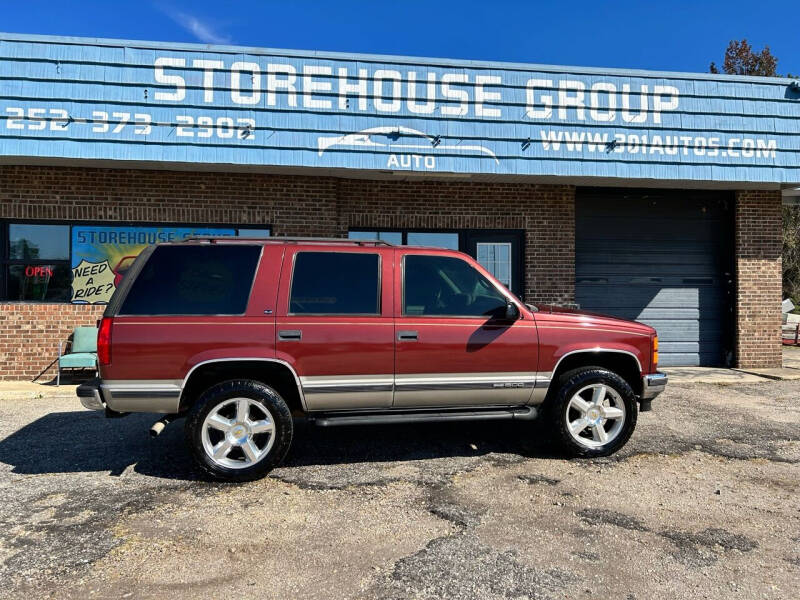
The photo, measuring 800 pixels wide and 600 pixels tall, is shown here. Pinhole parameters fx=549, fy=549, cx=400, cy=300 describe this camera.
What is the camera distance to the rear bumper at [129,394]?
4.08 metres

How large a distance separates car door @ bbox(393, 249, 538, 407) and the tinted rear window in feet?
4.12

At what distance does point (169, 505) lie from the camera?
12.5ft

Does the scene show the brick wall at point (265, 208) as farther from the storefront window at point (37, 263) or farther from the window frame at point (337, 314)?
the window frame at point (337, 314)

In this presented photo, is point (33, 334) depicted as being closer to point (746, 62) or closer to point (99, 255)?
point (99, 255)

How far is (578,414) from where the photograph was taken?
15.8 feet

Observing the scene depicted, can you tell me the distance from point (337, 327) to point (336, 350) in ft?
0.60

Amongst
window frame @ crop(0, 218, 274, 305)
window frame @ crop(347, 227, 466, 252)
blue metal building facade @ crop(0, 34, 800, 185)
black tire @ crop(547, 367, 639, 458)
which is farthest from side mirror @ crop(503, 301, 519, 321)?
window frame @ crop(0, 218, 274, 305)

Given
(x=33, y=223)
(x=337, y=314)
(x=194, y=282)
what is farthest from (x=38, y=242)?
(x=337, y=314)

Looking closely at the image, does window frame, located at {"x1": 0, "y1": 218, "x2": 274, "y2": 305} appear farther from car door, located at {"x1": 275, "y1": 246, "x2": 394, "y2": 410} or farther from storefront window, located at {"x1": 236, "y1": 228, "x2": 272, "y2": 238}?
car door, located at {"x1": 275, "y1": 246, "x2": 394, "y2": 410}

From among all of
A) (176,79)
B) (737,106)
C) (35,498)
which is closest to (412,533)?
(35,498)

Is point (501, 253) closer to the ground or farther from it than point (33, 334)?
farther from it

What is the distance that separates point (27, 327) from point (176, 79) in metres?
4.44

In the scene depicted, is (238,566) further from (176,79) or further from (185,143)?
(176,79)

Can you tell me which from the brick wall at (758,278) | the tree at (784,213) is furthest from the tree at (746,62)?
the brick wall at (758,278)
